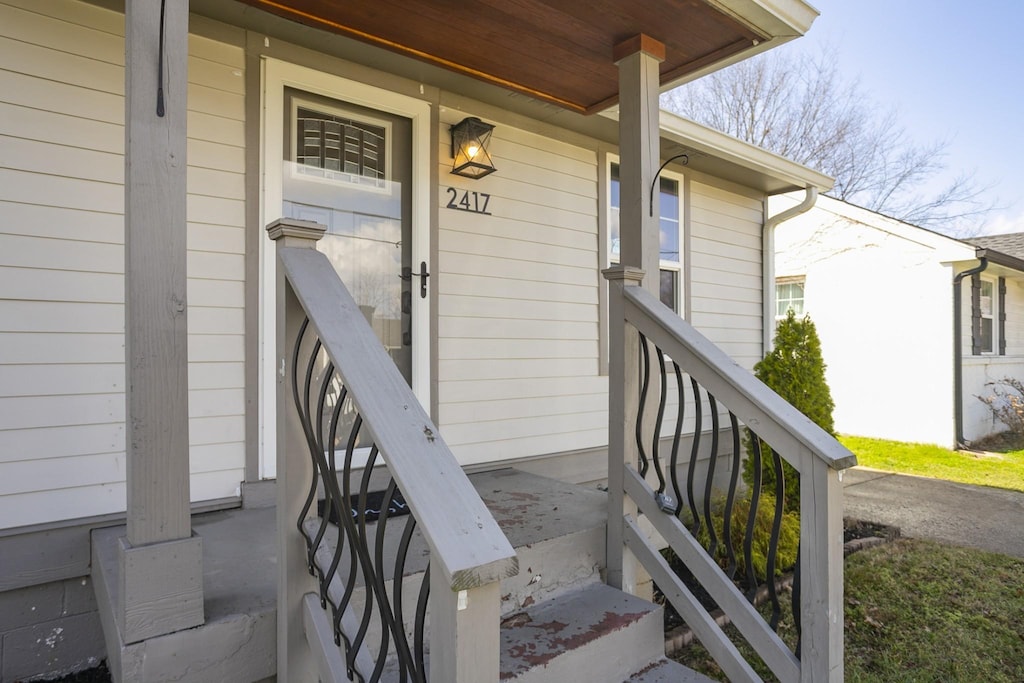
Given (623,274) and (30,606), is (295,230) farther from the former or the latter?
(30,606)

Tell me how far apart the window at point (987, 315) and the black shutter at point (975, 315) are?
1.00 ft

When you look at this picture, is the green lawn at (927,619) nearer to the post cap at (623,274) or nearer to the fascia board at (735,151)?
the post cap at (623,274)

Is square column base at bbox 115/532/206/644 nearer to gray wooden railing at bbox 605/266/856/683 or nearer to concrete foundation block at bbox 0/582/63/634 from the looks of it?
concrete foundation block at bbox 0/582/63/634

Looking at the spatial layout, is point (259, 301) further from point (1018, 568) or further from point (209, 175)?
point (1018, 568)

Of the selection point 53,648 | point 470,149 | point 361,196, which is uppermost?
point 470,149

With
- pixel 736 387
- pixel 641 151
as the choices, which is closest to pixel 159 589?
pixel 736 387

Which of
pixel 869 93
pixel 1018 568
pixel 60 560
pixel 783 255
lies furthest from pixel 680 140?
pixel 869 93

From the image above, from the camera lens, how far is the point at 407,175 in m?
3.17

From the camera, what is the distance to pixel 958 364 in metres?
7.88

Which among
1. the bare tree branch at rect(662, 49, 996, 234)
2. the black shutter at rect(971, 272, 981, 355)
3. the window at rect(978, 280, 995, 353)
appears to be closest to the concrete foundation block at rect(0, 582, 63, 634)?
the black shutter at rect(971, 272, 981, 355)

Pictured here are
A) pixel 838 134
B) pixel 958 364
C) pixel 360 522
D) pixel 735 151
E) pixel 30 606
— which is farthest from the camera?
pixel 838 134

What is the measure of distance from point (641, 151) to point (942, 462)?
22.7ft

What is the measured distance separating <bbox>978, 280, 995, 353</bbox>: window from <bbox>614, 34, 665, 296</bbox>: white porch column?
9206 mm

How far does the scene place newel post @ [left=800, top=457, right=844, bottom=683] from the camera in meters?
1.50
